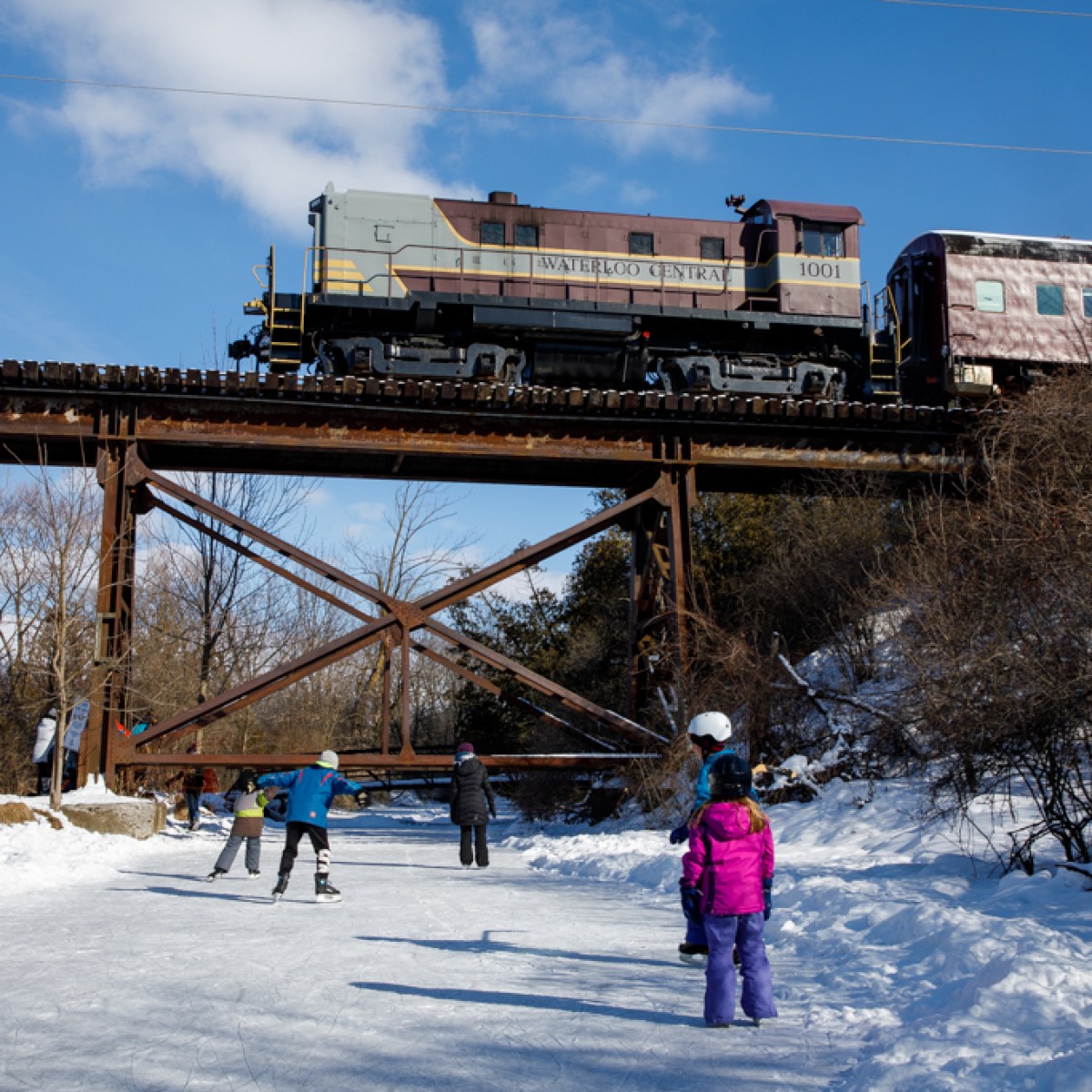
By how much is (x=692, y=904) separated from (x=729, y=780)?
2.38ft

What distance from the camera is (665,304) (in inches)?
774

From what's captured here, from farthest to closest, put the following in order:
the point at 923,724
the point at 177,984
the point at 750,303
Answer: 1. the point at 750,303
2. the point at 923,724
3. the point at 177,984

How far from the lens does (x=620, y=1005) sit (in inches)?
197

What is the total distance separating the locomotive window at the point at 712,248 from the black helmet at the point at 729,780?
16.9 meters

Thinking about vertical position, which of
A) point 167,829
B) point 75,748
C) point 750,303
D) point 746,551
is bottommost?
point 167,829

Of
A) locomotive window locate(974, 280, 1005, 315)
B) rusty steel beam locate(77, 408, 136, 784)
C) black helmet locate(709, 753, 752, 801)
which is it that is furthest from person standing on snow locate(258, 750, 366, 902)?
locomotive window locate(974, 280, 1005, 315)

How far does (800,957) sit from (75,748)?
1109cm

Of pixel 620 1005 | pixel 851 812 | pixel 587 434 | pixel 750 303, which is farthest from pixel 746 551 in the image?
pixel 620 1005

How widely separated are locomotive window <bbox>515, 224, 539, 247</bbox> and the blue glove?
16.6 metres

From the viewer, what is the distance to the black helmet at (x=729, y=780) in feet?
15.8

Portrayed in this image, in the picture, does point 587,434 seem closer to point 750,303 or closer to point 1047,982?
point 750,303

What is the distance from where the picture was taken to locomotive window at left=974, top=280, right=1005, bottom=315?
19.0 m

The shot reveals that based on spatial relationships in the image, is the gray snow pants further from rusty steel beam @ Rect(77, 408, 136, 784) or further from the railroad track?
the railroad track

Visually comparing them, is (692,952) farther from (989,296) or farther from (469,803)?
(989,296)
